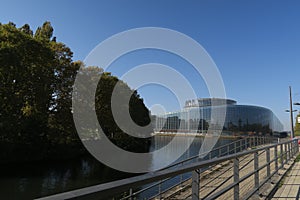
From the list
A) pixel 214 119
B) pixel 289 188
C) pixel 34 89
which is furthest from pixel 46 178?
pixel 214 119

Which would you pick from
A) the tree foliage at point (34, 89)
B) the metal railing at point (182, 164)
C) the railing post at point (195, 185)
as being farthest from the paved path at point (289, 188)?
the tree foliage at point (34, 89)

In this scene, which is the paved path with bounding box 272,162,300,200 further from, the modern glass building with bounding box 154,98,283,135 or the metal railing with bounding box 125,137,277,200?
the modern glass building with bounding box 154,98,283,135

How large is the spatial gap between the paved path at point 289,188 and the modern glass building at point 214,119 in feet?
237

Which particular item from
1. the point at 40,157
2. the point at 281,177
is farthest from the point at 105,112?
the point at 281,177

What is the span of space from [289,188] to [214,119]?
79.2 meters

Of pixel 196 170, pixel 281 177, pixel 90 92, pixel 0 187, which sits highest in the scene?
pixel 90 92

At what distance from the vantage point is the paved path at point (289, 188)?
497cm

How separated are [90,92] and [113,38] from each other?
8.75 m

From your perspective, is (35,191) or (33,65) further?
(33,65)

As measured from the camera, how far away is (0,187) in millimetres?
13305

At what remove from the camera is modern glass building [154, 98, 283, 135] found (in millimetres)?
81694

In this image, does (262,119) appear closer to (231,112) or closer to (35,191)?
(231,112)

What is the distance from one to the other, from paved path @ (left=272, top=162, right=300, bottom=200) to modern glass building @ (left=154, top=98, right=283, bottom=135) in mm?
72322

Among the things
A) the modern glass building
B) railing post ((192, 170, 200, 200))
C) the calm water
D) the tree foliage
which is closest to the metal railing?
railing post ((192, 170, 200, 200))
